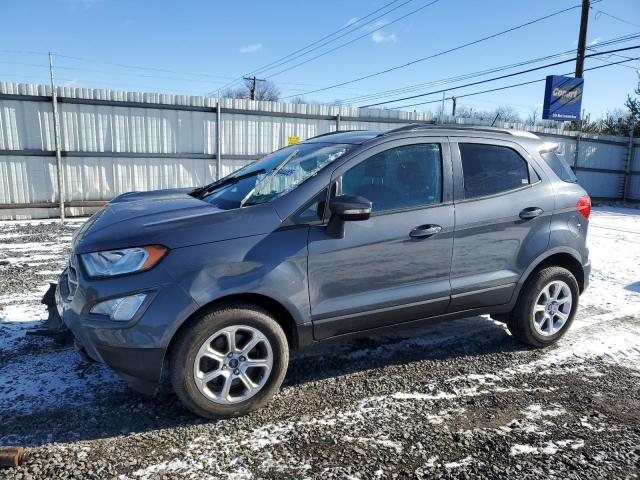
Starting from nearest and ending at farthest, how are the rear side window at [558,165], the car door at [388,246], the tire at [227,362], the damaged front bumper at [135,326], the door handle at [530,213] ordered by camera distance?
the damaged front bumper at [135,326]
the tire at [227,362]
the car door at [388,246]
the door handle at [530,213]
the rear side window at [558,165]

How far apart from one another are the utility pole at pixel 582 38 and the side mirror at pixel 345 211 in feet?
67.9

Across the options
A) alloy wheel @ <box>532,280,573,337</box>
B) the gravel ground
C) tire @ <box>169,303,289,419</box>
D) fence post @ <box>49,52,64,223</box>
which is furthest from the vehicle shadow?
fence post @ <box>49,52,64,223</box>

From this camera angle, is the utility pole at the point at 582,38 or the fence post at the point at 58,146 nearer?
the fence post at the point at 58,146

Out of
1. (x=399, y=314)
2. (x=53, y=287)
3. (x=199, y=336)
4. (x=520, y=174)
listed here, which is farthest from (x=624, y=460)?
(x=53, y=287)

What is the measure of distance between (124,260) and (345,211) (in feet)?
4.56

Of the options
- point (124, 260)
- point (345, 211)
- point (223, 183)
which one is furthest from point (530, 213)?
point (124, 260)

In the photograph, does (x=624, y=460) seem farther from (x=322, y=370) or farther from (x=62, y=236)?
(x=62, y=236)

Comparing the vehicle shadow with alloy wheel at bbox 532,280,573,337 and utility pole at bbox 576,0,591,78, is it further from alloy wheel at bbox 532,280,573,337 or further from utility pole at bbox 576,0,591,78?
utility pole at bbox 576,0,591,78

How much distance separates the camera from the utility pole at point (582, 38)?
19891 millimetres

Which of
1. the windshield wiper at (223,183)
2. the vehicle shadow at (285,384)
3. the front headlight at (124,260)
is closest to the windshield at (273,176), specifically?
the windshield wiper at (223,183)

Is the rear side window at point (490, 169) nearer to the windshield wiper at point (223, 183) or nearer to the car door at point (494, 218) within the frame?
the car door at point (494, 218)

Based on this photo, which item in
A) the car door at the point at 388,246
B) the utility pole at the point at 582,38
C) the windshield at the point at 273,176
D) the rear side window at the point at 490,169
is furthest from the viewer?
the utility pole at the point at 582,38

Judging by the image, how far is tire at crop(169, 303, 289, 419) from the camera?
293 centimetres

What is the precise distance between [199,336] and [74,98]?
9680 millimetres
